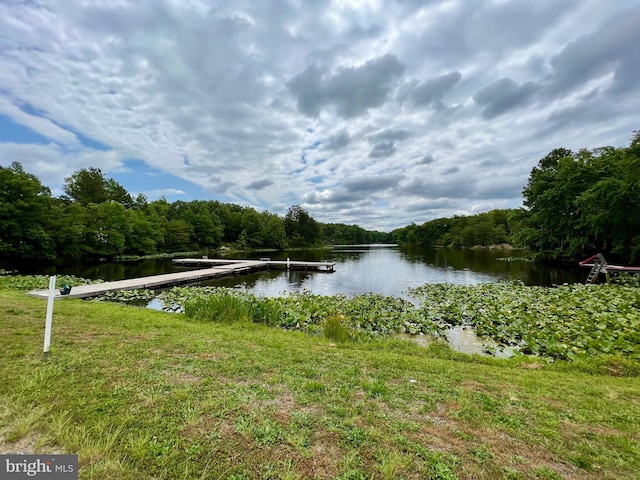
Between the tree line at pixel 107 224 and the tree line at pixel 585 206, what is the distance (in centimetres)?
4506

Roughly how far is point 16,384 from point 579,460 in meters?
5.34

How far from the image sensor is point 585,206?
24250 millimetres

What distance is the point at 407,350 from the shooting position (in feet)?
20.3

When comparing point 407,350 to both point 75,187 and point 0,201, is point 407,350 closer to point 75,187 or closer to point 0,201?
point 0,201

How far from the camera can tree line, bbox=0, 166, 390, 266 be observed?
969 inches

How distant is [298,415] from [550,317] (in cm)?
964

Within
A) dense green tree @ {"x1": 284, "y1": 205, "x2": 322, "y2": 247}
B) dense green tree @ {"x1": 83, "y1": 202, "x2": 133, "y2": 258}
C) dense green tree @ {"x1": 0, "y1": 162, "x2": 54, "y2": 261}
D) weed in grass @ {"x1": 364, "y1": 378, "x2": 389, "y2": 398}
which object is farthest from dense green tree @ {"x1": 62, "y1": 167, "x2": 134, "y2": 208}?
weed in grass @ {"x1": 364, "y1": 378, "x2": 389, "y2": 398}

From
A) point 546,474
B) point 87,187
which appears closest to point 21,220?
point 87,187

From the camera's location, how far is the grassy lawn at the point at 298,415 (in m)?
2.11

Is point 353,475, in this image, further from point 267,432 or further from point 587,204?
point 587,204

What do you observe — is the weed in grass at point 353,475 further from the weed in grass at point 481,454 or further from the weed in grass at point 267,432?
the weed in grass at point 481,454

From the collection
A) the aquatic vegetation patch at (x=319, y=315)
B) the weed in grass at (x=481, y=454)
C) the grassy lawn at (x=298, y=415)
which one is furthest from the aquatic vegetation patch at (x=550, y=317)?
the weed in grass at (x=481, y=454)

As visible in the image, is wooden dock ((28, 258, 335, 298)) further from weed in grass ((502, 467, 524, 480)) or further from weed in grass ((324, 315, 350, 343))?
weed in grass ((502, 467, 524, 480))

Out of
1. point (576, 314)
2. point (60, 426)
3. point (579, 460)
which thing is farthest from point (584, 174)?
point (60, 426)
